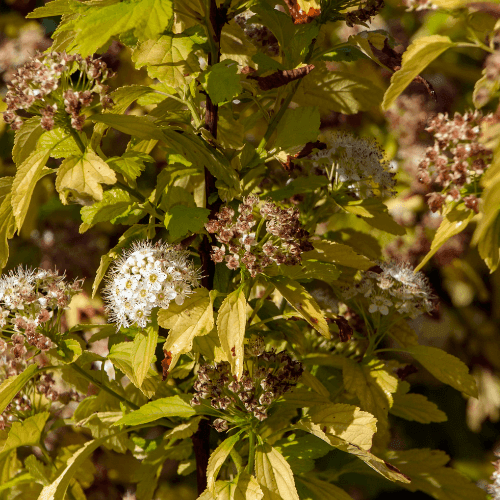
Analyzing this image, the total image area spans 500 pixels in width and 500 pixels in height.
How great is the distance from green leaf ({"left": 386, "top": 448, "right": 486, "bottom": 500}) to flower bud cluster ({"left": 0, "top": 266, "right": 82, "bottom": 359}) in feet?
2.93

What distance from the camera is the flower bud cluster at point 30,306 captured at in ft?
4.14

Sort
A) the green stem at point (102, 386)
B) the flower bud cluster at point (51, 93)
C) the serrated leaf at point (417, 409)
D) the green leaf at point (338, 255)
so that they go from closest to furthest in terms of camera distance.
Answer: the flower bud cluster at point (51, 93), the green leaf at point (338, 255), the green stem at point (102, 386), the serrated leaf at point (417, 409)

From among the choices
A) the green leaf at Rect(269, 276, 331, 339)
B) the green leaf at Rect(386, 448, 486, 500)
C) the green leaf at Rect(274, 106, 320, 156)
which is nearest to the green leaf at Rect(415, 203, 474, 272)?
the green leaf at Rect(269, 276, 331, 339)

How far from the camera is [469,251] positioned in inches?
104

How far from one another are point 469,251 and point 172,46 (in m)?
1.87

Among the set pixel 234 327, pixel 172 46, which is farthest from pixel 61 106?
Answer: pixel 234 327

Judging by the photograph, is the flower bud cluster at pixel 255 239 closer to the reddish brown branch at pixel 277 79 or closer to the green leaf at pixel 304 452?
the reddish brown branch at pixel 277 79

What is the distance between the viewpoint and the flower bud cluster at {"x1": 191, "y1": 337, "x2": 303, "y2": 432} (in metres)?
1.20

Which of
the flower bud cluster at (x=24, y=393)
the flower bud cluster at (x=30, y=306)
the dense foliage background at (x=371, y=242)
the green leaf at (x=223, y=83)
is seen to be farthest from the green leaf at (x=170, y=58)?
the flower bud cluster at (x=24, y=393)

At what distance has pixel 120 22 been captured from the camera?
0.97 meters

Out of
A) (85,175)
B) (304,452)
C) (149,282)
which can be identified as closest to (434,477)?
(304,452)

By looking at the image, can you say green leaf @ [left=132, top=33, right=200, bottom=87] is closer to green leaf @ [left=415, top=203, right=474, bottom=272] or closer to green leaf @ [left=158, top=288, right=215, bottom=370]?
green leaf @ [left=158, top=288, right=215, bottom=370]

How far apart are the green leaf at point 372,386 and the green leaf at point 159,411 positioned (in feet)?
1.17

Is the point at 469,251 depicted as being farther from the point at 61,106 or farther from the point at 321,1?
the point at 61,106
